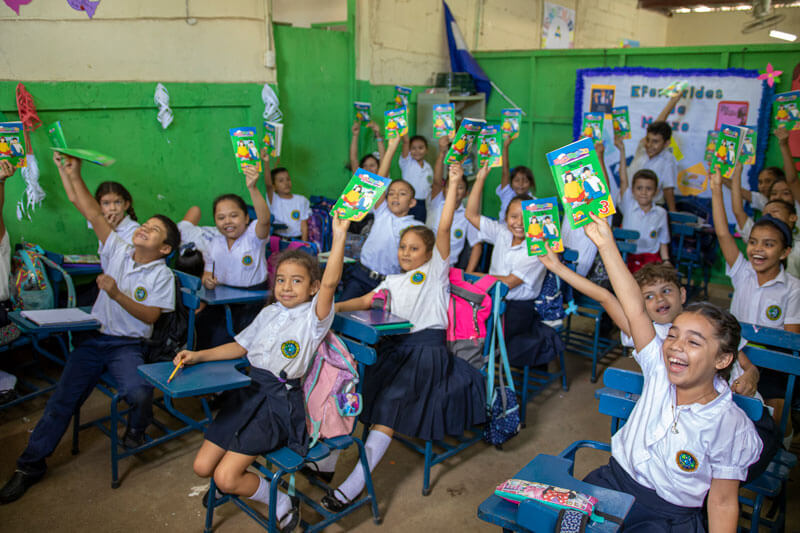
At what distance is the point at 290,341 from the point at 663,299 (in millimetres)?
1546

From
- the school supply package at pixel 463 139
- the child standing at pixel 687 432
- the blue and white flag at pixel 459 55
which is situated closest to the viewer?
the child standing at pixel 687 432

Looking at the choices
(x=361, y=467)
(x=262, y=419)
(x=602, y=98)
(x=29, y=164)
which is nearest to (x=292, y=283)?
(x=262, y=419)

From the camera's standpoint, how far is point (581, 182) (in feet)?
6.26

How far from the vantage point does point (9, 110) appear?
3.76 meters

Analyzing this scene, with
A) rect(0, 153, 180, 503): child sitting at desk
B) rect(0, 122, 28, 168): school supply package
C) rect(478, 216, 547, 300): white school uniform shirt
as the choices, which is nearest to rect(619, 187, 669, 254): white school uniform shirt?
rect(478, 216, 547, 300): white school uniform shirt

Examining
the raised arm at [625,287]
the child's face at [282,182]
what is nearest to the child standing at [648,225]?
the child's face at [282,182]

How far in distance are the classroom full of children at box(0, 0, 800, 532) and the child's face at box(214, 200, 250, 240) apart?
0.02 m

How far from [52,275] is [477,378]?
258 centimetres

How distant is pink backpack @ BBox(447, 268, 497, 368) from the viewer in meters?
3.02

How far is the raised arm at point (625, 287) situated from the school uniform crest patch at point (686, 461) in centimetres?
35

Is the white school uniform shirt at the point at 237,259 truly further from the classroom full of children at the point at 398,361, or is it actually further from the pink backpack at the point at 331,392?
the pink backpack at the point at 331,392

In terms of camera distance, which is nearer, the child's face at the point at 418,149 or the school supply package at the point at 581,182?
the school supply package at the point at 581,182

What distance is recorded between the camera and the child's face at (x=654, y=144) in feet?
18.3

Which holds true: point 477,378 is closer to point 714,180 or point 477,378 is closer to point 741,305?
point 741,305
